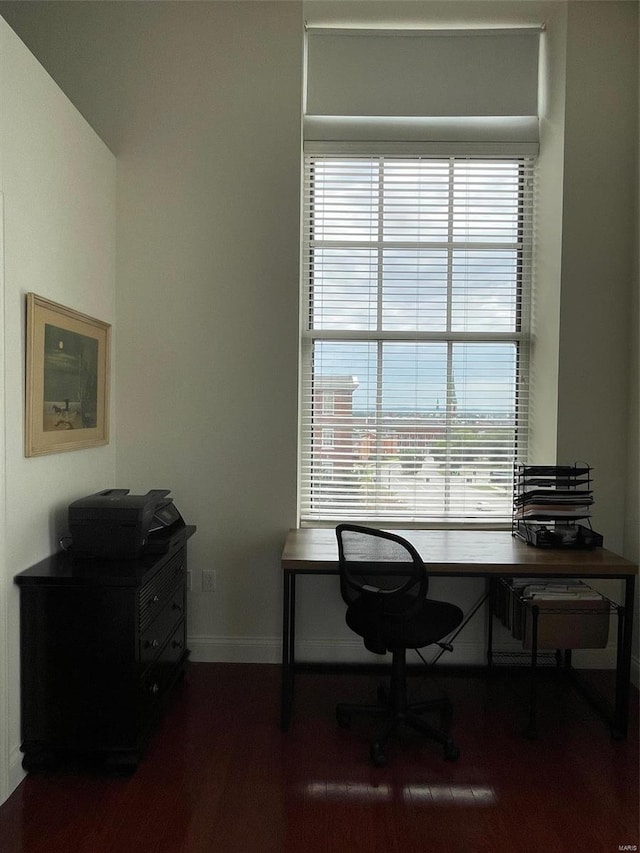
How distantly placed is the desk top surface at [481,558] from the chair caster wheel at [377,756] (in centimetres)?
72

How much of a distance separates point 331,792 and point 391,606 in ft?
2.35

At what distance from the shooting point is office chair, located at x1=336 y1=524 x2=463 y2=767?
237 centimetres

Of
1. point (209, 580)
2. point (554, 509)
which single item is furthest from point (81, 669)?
point (554, 509)

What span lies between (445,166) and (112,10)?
2.02 meters

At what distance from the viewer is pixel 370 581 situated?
249 cm

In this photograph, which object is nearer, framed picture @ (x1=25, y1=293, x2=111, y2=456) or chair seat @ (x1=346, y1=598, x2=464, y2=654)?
framed picture @ (x1=25, y1=293, x2=111, y2=456)

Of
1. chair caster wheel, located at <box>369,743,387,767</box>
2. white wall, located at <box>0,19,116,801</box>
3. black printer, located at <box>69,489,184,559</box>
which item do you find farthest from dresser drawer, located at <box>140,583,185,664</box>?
chair caster wheel, located at <box>369,743,387,767</box>

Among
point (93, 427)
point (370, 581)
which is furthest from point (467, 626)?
point (93, 427)

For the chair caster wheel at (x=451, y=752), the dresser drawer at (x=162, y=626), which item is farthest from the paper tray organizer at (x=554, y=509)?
the dresser drawer at (x=162, y=626)

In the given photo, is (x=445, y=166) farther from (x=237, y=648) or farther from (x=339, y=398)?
(x=237, y=648)

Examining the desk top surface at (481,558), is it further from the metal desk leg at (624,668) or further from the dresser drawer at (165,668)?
the dresser drawer at (165,668)

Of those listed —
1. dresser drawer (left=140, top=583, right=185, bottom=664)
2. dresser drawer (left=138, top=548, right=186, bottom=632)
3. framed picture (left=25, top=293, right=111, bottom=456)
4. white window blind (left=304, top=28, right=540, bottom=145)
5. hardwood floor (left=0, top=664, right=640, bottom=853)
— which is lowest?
hardwood floor (left=0, top=664, right=640, bottom=853)

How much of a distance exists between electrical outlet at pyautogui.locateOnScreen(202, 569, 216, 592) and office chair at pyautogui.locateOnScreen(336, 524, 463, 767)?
39.2 inches

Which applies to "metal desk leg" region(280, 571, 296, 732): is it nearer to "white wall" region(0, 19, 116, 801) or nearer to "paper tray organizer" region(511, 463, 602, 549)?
"white wall" region(0, 19, 116, 801)
